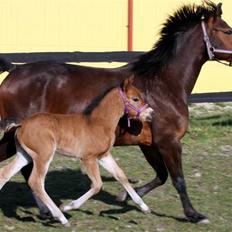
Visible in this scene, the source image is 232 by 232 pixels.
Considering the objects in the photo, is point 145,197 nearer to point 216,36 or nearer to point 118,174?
point 118,174

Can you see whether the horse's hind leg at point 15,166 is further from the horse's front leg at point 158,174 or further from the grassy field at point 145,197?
the horse's front leg at point 158,174

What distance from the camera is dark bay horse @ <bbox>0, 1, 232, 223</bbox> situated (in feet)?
26.1

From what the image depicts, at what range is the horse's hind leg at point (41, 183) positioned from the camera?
7.20m

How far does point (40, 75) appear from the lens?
8172mm

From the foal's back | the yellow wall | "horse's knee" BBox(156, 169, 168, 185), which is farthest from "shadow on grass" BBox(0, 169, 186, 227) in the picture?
the yellow wall

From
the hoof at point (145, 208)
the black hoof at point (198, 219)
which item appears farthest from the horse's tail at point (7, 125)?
the black hoof at point (198, 219)

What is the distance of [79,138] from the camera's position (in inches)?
290

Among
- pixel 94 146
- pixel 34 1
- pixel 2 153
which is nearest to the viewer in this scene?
pixel 94 146

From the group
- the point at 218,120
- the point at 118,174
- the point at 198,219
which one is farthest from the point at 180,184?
the point at 218,120

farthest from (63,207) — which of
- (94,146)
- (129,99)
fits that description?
(129,99)

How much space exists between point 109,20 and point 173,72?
7525 millimetres

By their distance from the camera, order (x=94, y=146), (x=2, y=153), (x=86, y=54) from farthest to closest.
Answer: (x=86, y=54), (x=2, y=153), (x=94, y=146)

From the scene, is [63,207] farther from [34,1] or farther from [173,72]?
[34,1]

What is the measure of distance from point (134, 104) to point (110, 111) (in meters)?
0.24
